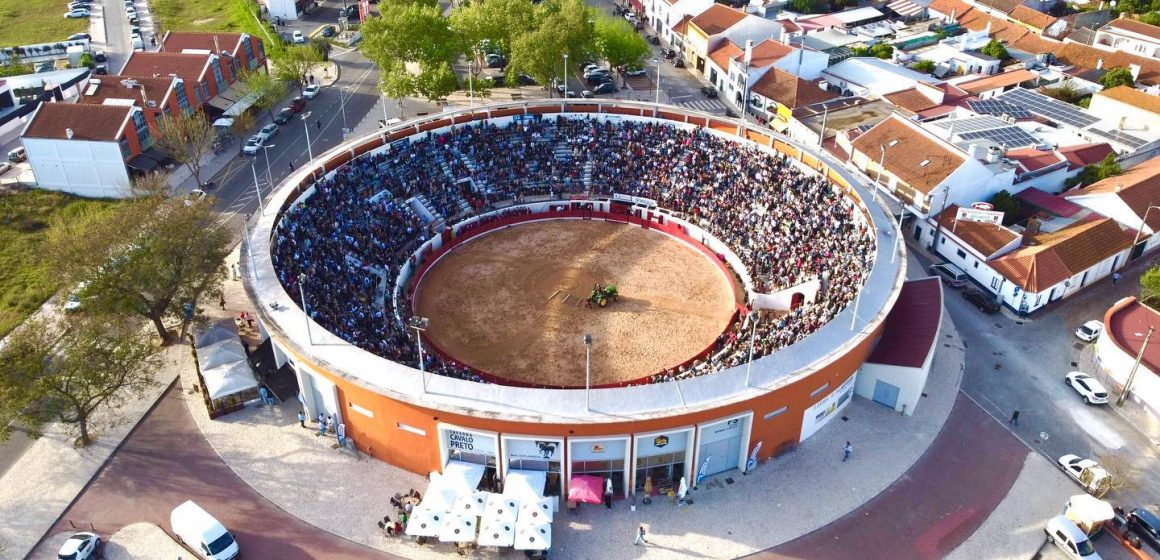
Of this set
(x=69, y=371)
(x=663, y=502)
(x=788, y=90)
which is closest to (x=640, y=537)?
(x=663, y=502)

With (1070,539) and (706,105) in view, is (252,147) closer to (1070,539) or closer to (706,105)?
(706,105)

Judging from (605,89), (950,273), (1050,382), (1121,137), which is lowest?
(1050,382)

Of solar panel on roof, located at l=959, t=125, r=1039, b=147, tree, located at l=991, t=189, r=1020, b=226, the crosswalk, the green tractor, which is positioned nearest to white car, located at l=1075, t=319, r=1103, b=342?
tree, located at l=991, t=189, r=1020, b=226

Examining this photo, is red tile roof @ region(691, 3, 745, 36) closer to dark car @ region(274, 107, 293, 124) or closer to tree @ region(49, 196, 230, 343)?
dark car @ region(274, 107, 293, 124)

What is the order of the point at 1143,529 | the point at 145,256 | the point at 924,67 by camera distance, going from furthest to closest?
1. the point at 924,67
2. the point at 145,256
3. the point at 1143,529

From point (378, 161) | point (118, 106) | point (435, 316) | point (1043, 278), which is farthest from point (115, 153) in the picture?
point (1043, 278)

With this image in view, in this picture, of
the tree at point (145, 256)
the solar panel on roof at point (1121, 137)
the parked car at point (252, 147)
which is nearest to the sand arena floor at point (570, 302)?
the tree at point (145, 256)
